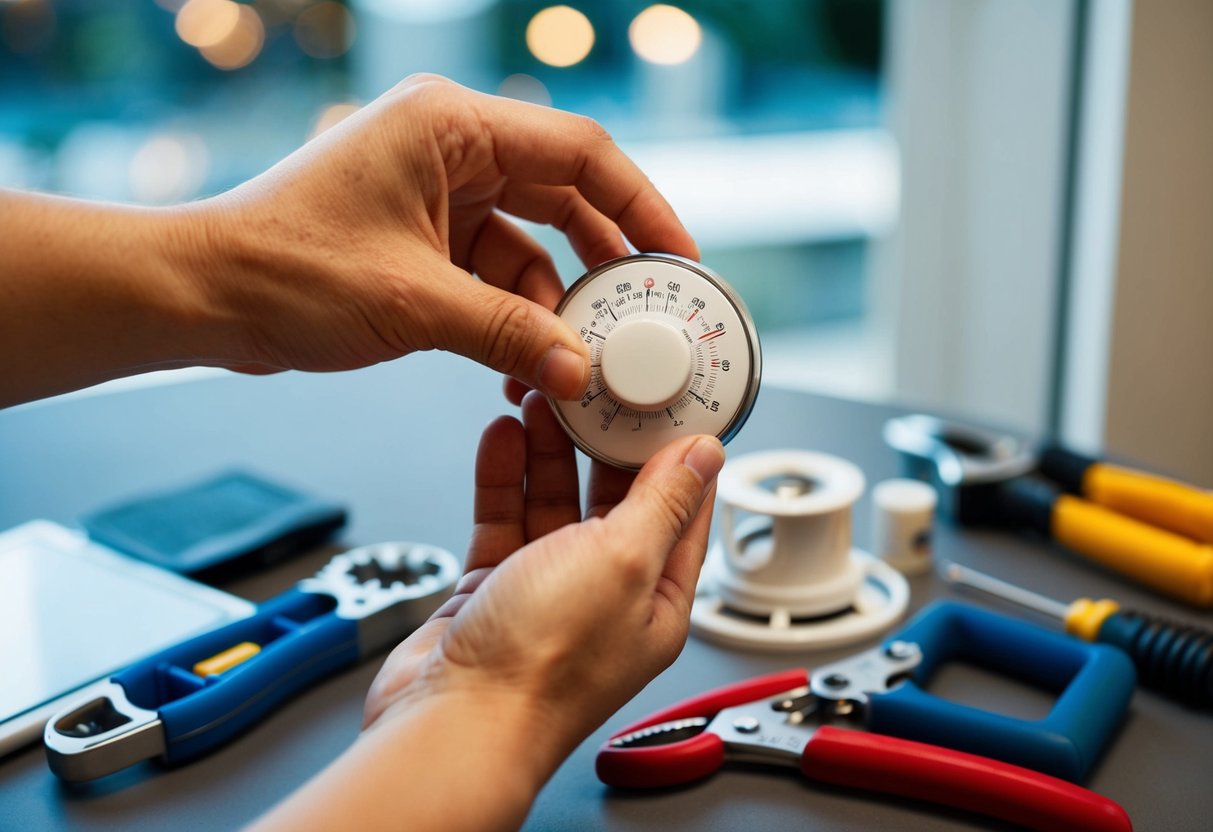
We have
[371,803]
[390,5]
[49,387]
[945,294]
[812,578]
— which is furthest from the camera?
[390,5]

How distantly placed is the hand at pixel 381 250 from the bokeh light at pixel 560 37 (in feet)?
7.86

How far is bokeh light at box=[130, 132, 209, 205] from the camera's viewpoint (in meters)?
2.97

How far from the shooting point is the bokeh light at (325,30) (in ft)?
10.00

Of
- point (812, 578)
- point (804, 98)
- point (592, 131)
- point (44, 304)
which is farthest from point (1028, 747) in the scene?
point (804, 98)

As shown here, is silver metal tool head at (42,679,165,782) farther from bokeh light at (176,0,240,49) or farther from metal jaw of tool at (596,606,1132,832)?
bokeh light at (176,0,240,49)

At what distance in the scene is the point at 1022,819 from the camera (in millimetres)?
735

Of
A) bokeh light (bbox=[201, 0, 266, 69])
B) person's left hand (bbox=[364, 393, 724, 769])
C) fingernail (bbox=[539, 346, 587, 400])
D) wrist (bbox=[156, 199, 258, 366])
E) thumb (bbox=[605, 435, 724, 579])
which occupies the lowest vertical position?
person's left hand (bbox=[364, 393, 724, 769])

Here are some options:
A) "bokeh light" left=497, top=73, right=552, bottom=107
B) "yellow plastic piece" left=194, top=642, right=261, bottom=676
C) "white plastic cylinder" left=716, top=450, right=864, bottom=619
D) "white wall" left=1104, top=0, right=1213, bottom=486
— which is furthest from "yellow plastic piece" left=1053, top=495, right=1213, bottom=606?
"bokeh light" left=497, top=73, right=552, bottom=107

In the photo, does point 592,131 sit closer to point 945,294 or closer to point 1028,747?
point 1028,747

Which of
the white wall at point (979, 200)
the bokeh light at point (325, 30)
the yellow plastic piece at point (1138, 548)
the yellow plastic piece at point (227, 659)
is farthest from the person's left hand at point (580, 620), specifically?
the bokeh light at point (325, 30)

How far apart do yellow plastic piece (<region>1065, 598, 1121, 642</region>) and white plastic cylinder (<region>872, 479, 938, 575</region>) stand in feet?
0.57

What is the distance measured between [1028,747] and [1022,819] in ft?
0.21

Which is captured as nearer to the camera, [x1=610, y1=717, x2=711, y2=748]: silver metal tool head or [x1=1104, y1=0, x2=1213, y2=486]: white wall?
[x1=610, y1=717, x2=711, y2=748]: silver metal tool head

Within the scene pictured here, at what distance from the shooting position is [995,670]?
977 mm
